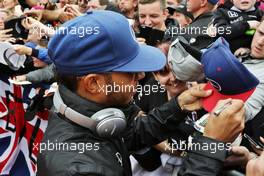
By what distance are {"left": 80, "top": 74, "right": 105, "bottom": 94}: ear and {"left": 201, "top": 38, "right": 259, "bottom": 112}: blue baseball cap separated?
1.67ft

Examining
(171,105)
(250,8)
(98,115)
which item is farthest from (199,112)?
(250,8)

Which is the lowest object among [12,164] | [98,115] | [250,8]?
[12,164]

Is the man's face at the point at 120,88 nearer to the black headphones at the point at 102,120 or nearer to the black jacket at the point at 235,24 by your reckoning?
the black headphones at the point at 102,120

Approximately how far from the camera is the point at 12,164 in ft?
14.1

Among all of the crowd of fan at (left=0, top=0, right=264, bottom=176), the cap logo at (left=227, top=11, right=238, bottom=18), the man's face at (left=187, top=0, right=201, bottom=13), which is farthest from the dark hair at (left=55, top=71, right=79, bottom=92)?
the man's face at (left=187, top=0, right=201, bottom=13)

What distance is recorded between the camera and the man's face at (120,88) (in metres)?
1.71

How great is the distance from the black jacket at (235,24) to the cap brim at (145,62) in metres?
2.05

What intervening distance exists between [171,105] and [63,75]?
0.63m

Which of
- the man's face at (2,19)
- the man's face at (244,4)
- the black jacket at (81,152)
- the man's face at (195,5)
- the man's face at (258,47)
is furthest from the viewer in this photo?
the man's face at (2,19)

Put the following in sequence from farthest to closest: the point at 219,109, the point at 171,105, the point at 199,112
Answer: the point at 199,112, the point at 171,105, the point at 219,109

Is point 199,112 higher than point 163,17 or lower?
higher

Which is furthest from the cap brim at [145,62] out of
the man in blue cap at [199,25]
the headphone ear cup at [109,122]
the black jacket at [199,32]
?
the black jacket at [199,32]

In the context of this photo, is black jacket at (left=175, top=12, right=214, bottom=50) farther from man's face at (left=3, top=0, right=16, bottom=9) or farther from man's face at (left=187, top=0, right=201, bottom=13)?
man's face at (left=3, top=0, right=16, bottom=9)

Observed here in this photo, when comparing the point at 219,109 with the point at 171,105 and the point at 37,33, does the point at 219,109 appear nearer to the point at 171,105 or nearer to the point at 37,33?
the point at 171,105
